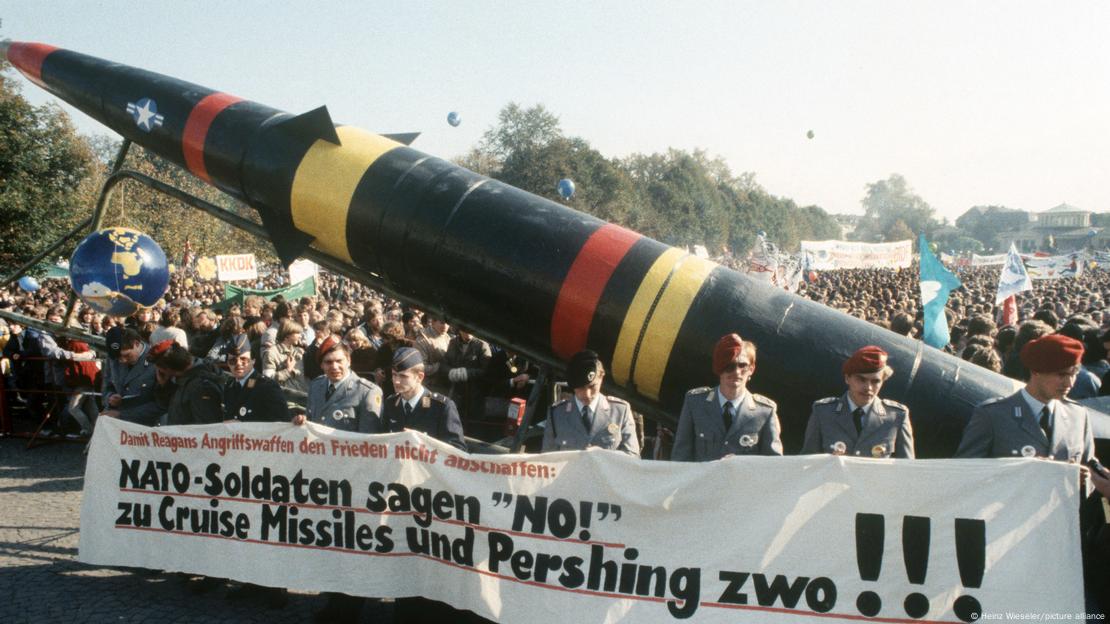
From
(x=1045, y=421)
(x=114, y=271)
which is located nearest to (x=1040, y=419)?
(x=1045, y=421)

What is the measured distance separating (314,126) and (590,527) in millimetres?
3833

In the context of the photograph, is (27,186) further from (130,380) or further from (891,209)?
(891,209)

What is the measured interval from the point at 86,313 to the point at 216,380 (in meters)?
11.8

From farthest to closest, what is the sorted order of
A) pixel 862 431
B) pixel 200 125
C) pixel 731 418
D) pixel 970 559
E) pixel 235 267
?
pixel 235 267 → pixel 200 125 → pixel 731 418 → pixel 862 431 → pixel 970 559

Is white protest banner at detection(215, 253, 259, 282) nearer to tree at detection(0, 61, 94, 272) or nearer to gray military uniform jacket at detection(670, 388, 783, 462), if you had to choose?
tree at detection(0, 61, 94, 272)

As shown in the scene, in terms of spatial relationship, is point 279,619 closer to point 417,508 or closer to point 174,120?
point 417,508

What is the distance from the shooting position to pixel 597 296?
15.6ft

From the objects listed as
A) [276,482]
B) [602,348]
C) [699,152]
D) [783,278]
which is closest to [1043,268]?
[783,278]

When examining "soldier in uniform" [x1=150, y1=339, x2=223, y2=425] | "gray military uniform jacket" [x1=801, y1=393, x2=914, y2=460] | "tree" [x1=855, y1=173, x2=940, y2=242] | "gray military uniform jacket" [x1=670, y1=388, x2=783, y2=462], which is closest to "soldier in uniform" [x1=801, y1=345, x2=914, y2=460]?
"gray military uniform jacket" [x1=801, y1=393, x2=914, y2=460]

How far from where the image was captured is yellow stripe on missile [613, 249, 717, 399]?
4656 millimetres

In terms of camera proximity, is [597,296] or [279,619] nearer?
[279,619]

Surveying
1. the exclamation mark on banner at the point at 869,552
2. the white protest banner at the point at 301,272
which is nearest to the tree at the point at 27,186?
the white protest banner at the point at 301,272

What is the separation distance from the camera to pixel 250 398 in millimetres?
4809

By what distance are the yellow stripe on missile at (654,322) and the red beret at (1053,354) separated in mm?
1891
